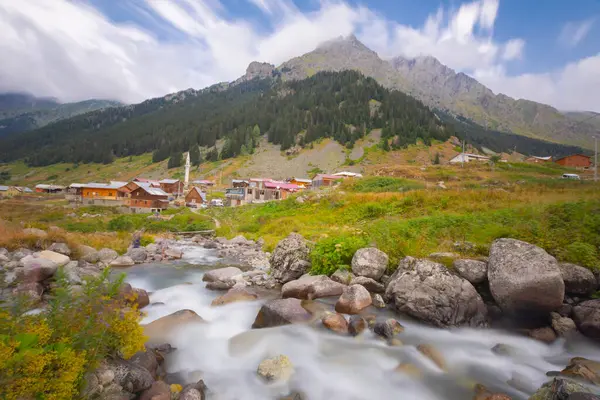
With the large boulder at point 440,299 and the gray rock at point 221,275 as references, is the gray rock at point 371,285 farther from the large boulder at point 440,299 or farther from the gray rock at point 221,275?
the gray rock at point 221,275

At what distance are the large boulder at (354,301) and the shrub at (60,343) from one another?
756 centimetres

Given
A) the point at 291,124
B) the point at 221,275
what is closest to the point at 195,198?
the point at 221,275

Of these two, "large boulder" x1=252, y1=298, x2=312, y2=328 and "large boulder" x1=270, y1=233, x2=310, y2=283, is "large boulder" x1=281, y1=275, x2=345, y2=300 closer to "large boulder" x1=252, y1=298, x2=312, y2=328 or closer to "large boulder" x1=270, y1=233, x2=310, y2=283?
"large boulder" x1=252, y1=298, x2=312, y2=328

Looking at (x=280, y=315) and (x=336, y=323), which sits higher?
(x=280, y=315)

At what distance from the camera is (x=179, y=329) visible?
10.3 meters

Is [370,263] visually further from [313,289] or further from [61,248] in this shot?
[61,248]

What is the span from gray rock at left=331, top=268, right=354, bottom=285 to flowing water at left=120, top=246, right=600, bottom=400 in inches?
137

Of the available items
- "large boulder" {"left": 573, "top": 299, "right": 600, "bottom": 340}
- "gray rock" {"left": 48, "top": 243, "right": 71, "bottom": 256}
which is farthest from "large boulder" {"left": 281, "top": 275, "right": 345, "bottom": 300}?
"gray rock" {"left": 48, "top": 243, "right": 71, "bottom": 256}

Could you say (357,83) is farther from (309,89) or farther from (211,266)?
(211,266)

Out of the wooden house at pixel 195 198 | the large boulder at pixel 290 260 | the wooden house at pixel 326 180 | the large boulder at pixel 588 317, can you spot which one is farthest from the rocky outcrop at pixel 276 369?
the wooden house at pixel 195 198

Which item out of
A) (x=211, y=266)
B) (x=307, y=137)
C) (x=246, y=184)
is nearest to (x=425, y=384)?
(x=211, y=266)

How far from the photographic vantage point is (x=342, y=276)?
1423 cm

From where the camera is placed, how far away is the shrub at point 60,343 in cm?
386

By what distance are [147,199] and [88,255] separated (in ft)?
169
